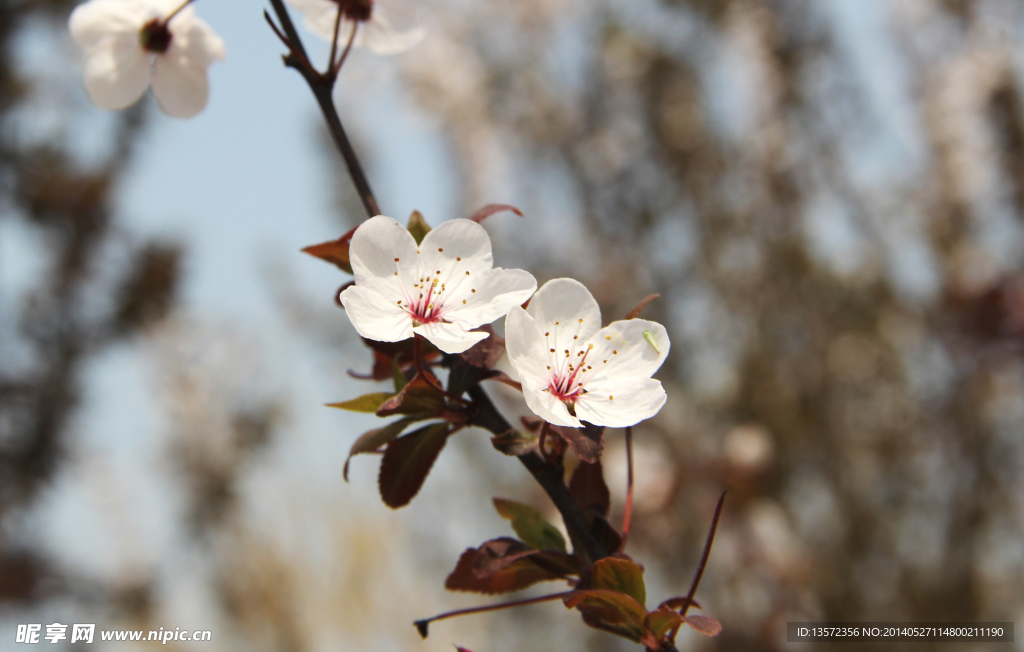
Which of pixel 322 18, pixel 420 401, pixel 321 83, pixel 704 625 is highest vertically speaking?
pixel 322 18

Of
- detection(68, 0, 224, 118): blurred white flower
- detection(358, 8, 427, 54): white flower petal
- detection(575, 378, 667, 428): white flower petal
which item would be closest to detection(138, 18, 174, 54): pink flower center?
detection(68, 0, 224, 118): blurred white flower

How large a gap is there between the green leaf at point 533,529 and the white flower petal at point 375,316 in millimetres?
114

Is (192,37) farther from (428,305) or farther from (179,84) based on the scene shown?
(428,305)

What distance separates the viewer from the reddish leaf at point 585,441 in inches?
11.4

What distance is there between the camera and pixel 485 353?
32 centimetres

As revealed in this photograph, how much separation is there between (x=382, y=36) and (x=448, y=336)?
Result: 0.25 m

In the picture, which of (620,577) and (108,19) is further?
(108,19)

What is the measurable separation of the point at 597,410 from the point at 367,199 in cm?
14

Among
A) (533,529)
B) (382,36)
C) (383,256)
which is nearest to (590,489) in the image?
(533,529)

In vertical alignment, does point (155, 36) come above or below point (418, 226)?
above

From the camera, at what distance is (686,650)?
1.75 meters

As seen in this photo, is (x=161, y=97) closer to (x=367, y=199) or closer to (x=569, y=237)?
(x=367, y=199)

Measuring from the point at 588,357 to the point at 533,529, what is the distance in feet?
0.31

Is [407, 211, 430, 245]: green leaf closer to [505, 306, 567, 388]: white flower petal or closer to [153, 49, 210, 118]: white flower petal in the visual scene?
[505, 306, 567, 388]: white flower petal
